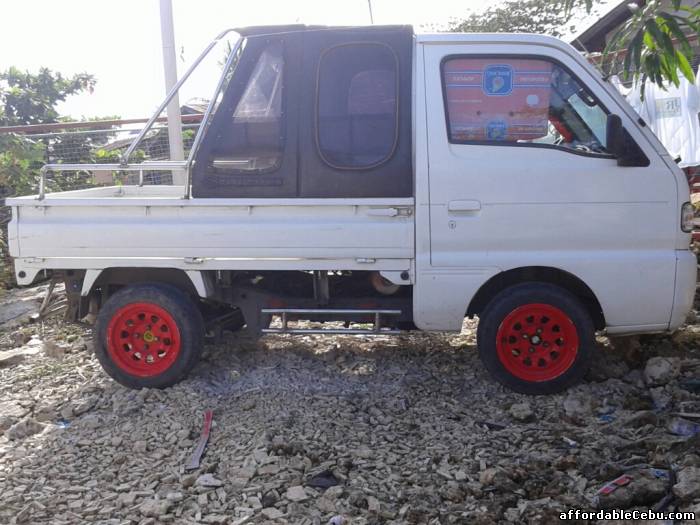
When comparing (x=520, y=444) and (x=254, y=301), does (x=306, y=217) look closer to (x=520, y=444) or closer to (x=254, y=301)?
(x=254, y=301)

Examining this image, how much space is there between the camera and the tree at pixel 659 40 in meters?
4.55

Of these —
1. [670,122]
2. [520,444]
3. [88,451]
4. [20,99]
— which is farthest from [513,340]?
[20,99]

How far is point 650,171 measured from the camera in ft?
15.3

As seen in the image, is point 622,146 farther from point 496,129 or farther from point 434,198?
point 434,198

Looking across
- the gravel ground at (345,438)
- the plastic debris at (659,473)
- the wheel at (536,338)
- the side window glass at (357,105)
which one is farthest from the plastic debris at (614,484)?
the side window glass at (357,105)

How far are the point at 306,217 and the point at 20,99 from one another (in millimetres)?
12142

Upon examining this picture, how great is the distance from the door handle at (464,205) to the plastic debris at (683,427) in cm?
175

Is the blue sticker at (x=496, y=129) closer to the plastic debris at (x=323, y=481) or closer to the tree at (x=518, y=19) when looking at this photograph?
the plastic debris at (x=323, y=481)

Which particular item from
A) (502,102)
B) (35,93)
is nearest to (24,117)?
(35,93)

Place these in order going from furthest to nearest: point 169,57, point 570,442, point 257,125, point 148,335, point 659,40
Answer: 1. point 169,57
2. point 148,335
3. point 257,125
4. point 659,40
5. point 570,442

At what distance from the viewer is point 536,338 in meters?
4.91

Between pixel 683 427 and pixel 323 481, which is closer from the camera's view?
pixel 323 481

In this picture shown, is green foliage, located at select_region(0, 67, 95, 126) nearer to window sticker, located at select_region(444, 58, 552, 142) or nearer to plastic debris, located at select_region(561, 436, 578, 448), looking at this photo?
window sticker, located at select_region(444, 58, 552, 142)

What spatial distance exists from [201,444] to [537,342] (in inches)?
90.7
